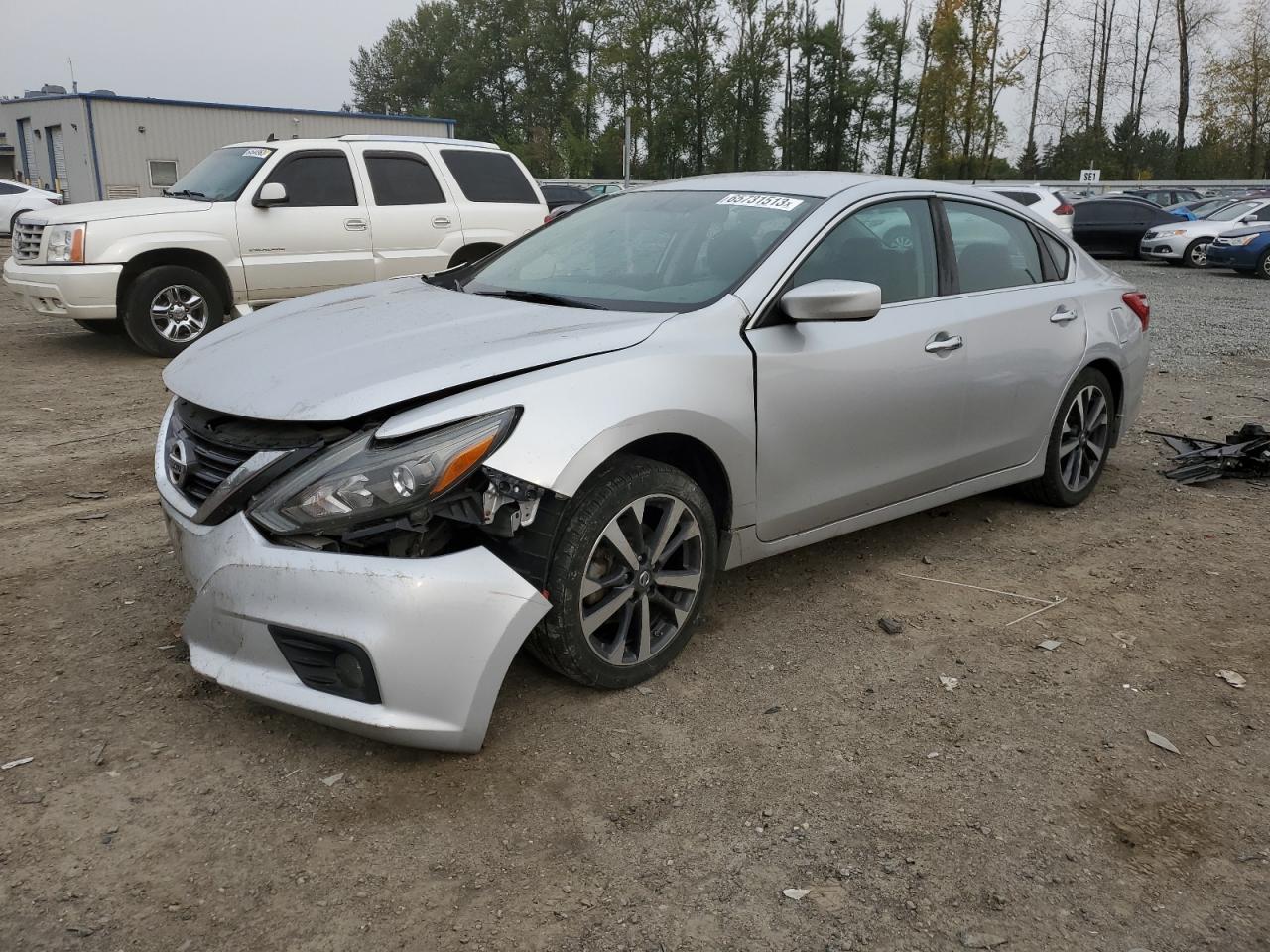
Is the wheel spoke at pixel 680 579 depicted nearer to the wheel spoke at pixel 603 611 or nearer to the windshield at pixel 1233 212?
the wheel spoke at pixel 603 611

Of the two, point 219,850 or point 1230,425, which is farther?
point 1230,425

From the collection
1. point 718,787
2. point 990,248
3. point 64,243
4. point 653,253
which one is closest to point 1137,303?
point 990,248

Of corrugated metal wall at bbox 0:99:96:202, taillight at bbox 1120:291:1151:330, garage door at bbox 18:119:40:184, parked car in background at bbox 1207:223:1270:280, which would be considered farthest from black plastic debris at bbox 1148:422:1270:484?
garage door at bbox 18:119:40:184

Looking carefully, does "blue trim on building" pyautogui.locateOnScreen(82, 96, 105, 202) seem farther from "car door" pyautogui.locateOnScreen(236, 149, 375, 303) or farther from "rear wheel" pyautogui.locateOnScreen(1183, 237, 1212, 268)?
"rear wheel" pyautogui.locateOnScreen(1183, 237, 1212, 268)

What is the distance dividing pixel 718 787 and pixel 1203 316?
42.8ft

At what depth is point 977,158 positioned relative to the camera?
48.3 meters

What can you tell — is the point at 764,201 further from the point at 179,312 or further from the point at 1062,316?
the point at 179,312

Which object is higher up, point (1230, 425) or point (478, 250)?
point (478, 250)

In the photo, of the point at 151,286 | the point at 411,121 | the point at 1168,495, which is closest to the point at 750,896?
the point at 1168,495

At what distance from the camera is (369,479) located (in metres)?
2.81

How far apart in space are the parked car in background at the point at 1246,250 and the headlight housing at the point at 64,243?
19.3 metres

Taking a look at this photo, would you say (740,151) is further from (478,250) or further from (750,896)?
(750,896)

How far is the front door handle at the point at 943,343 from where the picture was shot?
13.8 feet

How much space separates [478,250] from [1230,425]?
655 centimetres
